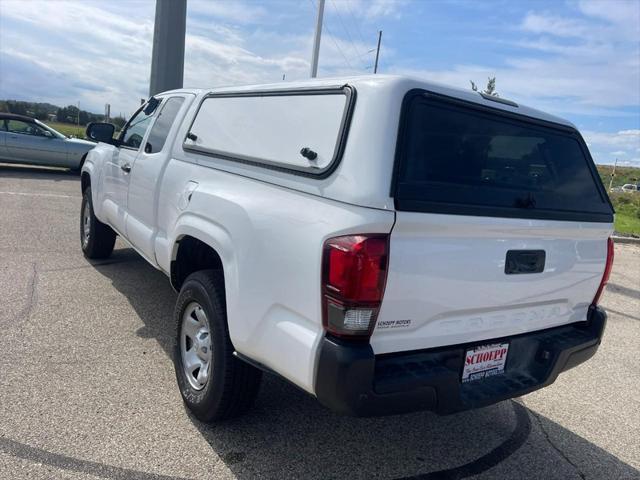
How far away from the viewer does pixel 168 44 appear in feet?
46.2

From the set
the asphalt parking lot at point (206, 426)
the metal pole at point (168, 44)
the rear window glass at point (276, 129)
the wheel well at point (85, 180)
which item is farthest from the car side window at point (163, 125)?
the metal pole at point (168, 44)

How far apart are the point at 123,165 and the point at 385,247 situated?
336 centimetres

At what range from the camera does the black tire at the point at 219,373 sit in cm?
287

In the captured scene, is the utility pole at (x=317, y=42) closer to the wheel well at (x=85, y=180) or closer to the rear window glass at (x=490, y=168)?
the wheel well at (x=85, y=180)

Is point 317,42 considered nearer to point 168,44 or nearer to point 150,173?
point 168,44

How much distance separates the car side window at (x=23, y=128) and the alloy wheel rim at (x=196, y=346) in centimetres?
1245

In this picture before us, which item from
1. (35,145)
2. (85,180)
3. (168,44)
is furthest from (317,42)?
(85,180)

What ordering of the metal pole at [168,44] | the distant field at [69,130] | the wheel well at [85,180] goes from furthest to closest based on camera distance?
the distant field at [69,130], the metal pole at [168,44], the wheel well at [85,180]

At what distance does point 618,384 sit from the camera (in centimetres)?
441

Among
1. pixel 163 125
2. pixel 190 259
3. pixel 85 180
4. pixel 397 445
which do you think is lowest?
pixel 397 445

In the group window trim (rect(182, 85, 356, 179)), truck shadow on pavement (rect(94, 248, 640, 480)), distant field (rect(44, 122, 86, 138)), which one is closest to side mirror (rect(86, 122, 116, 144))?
window trim (rect(182, 85, 356, 179))

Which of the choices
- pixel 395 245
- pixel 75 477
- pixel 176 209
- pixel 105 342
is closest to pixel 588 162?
pixel 395 245

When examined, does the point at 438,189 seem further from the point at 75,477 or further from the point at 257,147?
the point at 75,477

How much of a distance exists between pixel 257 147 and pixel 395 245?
1.10 metres
